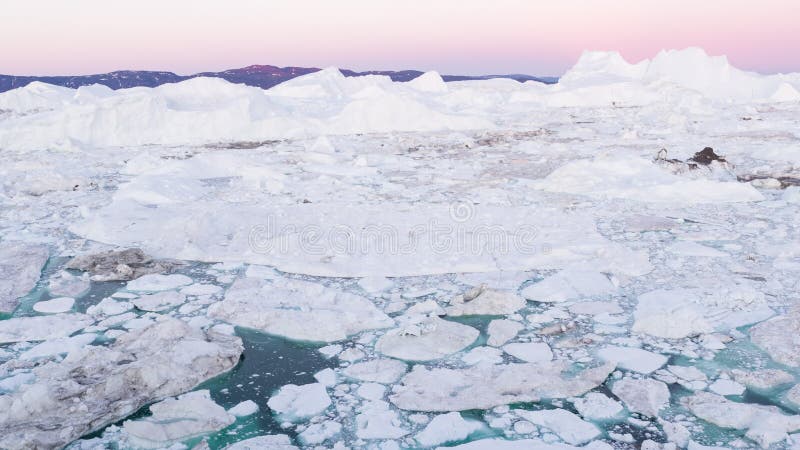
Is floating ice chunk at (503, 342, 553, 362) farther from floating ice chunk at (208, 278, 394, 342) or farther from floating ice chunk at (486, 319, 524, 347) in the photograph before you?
floating ice chunk at (208, 278, 394, 342)

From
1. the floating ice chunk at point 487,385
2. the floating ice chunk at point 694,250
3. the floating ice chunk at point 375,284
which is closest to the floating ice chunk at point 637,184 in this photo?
the floating ice chunk at point 694,250

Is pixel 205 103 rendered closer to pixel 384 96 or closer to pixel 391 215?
pixel 384 96

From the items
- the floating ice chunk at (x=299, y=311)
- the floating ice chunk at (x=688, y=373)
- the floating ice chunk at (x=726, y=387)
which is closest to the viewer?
the floating ice chunk at (x=726, y=387)

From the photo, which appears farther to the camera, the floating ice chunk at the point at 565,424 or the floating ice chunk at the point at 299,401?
the floating ice chunk at the point at 299,401

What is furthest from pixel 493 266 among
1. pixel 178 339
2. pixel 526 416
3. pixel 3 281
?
pixel 3 281

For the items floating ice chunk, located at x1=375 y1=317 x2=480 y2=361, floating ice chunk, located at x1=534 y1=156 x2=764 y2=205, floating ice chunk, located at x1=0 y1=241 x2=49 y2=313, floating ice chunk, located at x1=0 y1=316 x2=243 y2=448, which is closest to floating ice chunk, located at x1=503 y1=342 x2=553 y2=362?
floating ice chunk, located at x1=375 y1=317 x2=480 y2=361

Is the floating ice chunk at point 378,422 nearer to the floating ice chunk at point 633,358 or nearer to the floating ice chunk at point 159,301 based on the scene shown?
the floating ice chunk at point 633,358
